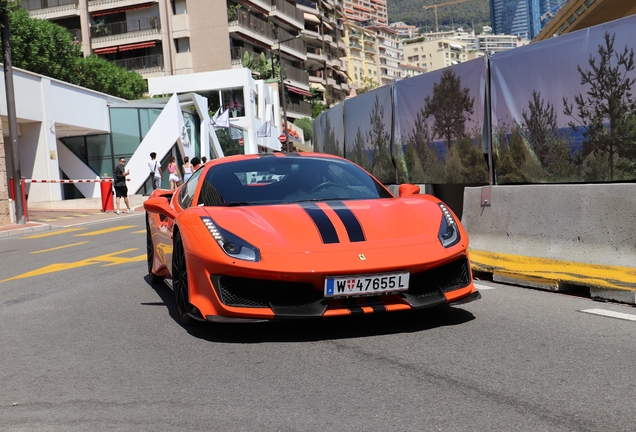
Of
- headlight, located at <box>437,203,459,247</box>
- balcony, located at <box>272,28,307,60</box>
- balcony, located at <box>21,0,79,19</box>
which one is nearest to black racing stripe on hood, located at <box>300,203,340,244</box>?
headlight, located at <box>437,203,459,247</box>

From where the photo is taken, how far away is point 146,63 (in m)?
64.3

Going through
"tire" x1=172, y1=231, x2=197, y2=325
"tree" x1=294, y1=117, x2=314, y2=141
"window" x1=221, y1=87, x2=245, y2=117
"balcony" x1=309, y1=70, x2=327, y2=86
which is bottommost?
"tire" x1=172, y1=231, x2=197, y2=325

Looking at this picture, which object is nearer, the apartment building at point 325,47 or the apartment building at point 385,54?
the apartment building at point 325,47

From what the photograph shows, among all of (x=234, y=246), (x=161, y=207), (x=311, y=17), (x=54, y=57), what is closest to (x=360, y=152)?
(x=161, y=207)

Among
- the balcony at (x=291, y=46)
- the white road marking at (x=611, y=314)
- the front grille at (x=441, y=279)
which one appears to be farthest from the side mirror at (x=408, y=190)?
the balcony at (x=291, y=46)

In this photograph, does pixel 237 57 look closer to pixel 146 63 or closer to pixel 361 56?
pixel 146 63

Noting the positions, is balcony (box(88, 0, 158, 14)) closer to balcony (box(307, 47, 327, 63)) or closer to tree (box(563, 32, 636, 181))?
balcony (box(307, 47, 327, 63))

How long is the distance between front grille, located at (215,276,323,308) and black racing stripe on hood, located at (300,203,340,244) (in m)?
0.35

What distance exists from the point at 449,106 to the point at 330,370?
21.6ft

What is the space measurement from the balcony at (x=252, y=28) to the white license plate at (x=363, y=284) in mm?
63173

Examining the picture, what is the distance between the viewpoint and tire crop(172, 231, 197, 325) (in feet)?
18.2

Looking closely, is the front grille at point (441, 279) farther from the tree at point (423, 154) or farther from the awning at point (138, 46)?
the awning at point (138, 46)

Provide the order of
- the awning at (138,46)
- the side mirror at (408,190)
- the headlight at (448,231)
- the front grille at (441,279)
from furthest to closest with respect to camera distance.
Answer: the awning at (138,46)
the side mirror at (408,190)
the headlight at (448,231)
the front grille at (441,279)

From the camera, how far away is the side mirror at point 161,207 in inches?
256
